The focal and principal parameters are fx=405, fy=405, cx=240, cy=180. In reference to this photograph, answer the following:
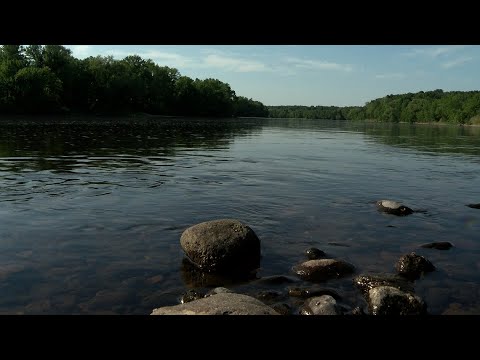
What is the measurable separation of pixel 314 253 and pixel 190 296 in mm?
4132

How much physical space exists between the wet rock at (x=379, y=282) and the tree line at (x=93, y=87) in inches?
3779

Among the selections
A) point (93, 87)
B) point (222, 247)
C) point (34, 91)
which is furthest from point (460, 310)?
point (93, 87)

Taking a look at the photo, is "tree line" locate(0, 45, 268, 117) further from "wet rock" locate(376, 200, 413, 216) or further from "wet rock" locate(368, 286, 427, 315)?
"wet rock" locate(368, 286, 427, 315)

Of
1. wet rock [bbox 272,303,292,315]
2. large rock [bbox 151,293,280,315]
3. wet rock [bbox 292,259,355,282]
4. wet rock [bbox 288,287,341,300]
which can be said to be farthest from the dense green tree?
large rock [bbox 151,293,280,315]

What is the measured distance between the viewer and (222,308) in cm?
692

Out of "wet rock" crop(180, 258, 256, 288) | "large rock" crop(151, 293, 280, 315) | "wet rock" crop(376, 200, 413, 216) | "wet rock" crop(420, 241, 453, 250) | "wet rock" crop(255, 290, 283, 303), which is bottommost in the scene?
"wet rock" crop(180, 258, 256, 288)

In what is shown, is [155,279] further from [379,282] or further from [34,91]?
[34,91]

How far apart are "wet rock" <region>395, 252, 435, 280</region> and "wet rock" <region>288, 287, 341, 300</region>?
2307mm

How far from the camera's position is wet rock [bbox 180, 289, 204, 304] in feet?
28.3

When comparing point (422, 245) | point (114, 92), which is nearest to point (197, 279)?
point (422, 245)

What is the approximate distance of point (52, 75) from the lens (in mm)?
99375
